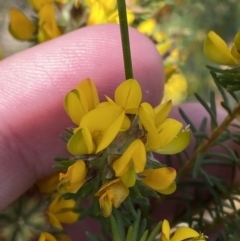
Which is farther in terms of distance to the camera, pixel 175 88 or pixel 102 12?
pixel 175 88

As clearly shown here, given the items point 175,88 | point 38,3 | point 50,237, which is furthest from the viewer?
point 175,88

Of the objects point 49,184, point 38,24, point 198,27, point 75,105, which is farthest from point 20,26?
point 198,27

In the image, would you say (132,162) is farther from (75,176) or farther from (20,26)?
(20,26)

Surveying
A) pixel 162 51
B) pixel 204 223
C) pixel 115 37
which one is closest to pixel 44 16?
pixel 115 37

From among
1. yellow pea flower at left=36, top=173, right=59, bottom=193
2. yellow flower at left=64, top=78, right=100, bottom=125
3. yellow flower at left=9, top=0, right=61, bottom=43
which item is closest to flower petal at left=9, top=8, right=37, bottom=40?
yellow flower at left=9, top=0, right=61, bottom=43

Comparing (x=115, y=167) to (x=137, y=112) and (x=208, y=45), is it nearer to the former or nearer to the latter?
(x=137, y=112)

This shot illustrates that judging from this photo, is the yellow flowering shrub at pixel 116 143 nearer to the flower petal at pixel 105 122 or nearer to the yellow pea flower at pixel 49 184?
the flower petal at pixel 105 122

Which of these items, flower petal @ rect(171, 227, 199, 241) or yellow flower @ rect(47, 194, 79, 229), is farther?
yellow flower @ rect(47, 194, 79, 229)

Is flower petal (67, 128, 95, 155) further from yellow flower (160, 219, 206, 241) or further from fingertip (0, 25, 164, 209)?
fingertip (0, 25, 164, 209)
